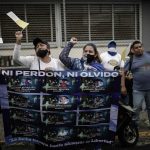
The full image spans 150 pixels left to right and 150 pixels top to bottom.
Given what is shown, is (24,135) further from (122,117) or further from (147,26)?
(147,26)

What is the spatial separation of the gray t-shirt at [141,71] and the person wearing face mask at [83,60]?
1.39m

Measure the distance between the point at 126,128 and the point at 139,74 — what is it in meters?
1.11

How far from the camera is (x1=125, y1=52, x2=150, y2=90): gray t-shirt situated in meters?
7.72

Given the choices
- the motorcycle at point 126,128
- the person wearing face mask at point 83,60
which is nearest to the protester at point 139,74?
the motorcycle at point 126,128

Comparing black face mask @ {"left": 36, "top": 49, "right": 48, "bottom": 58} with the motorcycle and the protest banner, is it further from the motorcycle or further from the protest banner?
the motorcycle

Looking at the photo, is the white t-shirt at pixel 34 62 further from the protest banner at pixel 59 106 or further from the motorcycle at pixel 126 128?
the motorcycle at pixel 126 128

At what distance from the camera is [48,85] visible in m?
5.83

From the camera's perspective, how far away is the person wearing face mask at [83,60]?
6.27 meters

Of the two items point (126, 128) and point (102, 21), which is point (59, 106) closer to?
point (126, 128)

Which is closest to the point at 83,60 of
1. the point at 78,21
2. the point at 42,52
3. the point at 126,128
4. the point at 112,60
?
the point at 42,52

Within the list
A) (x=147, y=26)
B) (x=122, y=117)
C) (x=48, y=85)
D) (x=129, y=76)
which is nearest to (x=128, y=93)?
(x=129, y=76)

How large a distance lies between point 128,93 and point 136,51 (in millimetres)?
754

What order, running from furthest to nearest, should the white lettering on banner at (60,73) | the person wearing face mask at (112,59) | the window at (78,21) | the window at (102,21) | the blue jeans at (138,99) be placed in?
the window at (102,21) → the window at (78,21) → the blue jeans at (138,99) → the person wearing face mask at (112,59) → the white lettering on banner at (60,73)

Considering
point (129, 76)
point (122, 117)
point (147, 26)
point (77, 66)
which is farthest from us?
point (147, 26)
